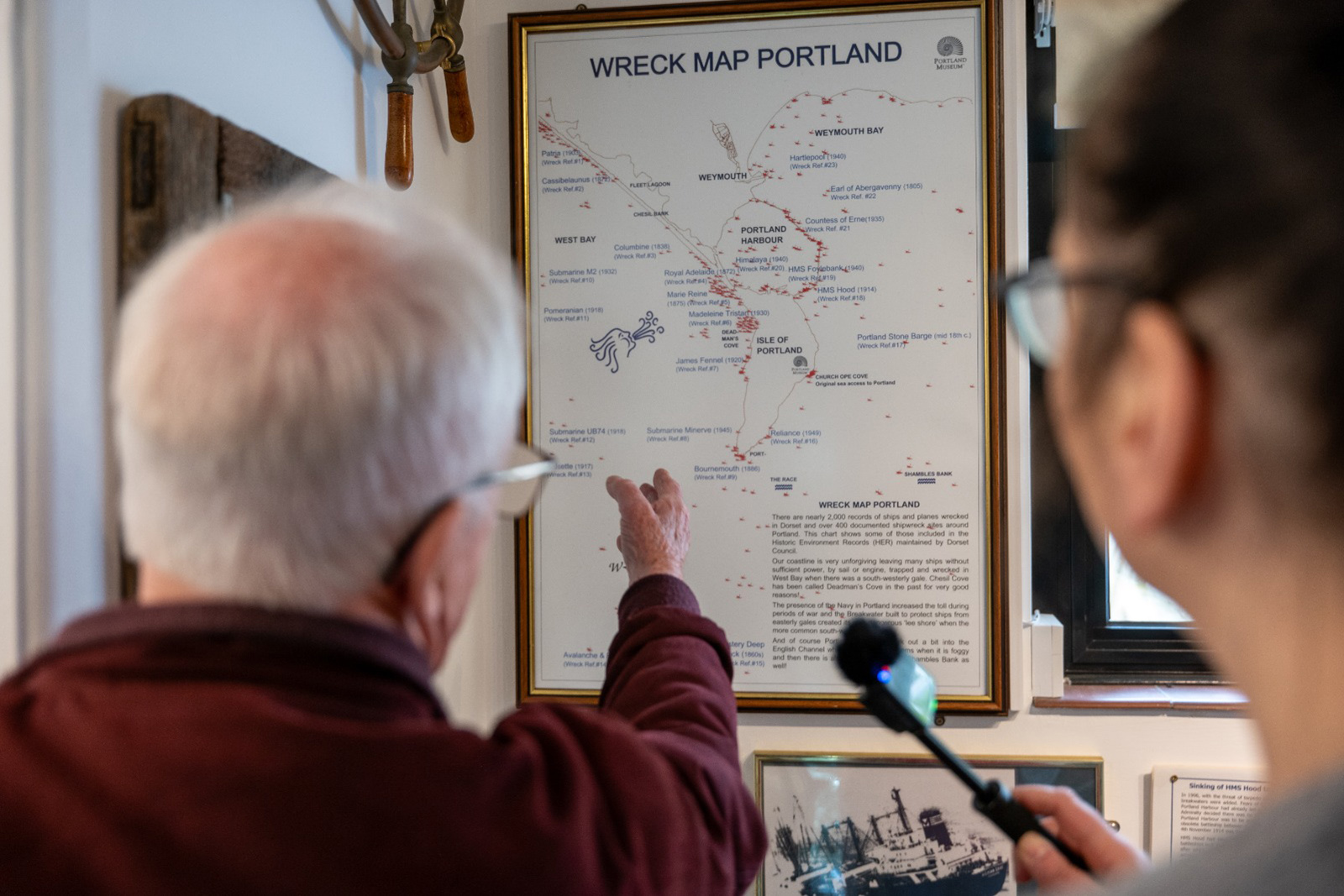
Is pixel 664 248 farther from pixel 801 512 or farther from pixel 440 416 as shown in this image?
pixel 440 416

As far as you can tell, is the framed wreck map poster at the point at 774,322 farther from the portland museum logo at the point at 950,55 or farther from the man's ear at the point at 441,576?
the man's ear at the point at 441,576

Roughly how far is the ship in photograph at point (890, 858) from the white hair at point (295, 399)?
1.14m

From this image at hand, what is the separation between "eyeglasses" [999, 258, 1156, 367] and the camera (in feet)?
1.38

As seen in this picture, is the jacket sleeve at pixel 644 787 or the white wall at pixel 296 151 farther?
the white wall at pixel 296 151

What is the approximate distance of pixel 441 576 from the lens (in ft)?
2.04

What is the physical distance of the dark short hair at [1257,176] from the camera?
337 millimetres

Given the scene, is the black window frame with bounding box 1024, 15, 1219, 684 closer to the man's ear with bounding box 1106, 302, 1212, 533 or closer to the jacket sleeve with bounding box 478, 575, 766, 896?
the jacket sleeve with bounding box 478, 575, 766, 896

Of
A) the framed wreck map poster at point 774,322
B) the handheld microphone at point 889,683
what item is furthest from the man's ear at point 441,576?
the framed wreck map poster at point 774,322

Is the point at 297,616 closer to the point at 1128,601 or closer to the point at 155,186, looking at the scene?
the point at 155,186

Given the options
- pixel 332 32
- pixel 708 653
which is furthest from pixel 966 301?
pixel 332 32

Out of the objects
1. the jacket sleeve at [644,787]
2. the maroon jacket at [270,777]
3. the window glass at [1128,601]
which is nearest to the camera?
the maroon jacket at [270,777]

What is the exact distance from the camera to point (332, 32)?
1200 mm

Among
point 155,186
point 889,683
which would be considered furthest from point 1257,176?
point 155,186

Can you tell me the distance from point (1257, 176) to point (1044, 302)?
0.42ft
